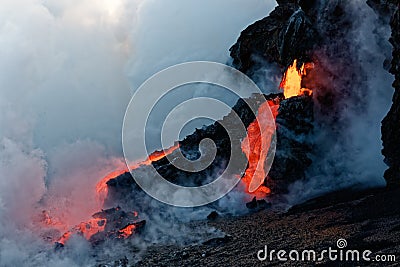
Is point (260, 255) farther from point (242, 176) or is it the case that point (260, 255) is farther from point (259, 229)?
point (242, 176)

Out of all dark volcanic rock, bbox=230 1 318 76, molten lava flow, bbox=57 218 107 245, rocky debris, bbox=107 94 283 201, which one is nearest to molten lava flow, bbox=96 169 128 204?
rocky debris, bbox=107 94 283 201

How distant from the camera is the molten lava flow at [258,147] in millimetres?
→ 29766

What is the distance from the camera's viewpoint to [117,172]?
1298 inches

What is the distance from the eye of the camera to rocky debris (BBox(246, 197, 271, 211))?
86.0ft

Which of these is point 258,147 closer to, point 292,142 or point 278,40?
point 292,142

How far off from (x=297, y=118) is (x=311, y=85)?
2.93 meters

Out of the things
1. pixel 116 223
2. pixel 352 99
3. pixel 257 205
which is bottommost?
pixel 116 223

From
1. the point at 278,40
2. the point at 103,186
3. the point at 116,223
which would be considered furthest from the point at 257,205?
the point at 278,40

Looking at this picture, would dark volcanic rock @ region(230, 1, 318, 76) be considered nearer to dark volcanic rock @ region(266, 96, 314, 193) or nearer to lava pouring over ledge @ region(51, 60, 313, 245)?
lava pouring over ledge @ region(51, 60, 313, 245)

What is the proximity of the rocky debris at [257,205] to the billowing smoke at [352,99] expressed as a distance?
2.34 meters

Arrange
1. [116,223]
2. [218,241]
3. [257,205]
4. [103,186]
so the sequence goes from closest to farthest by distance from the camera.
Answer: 1. [218,241]
2. [116,223]
3. [257,205]
4. [103,186]

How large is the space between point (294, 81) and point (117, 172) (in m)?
14.4

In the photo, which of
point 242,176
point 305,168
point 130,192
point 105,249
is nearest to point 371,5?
point 305,168

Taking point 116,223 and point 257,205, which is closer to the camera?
point 116,223
